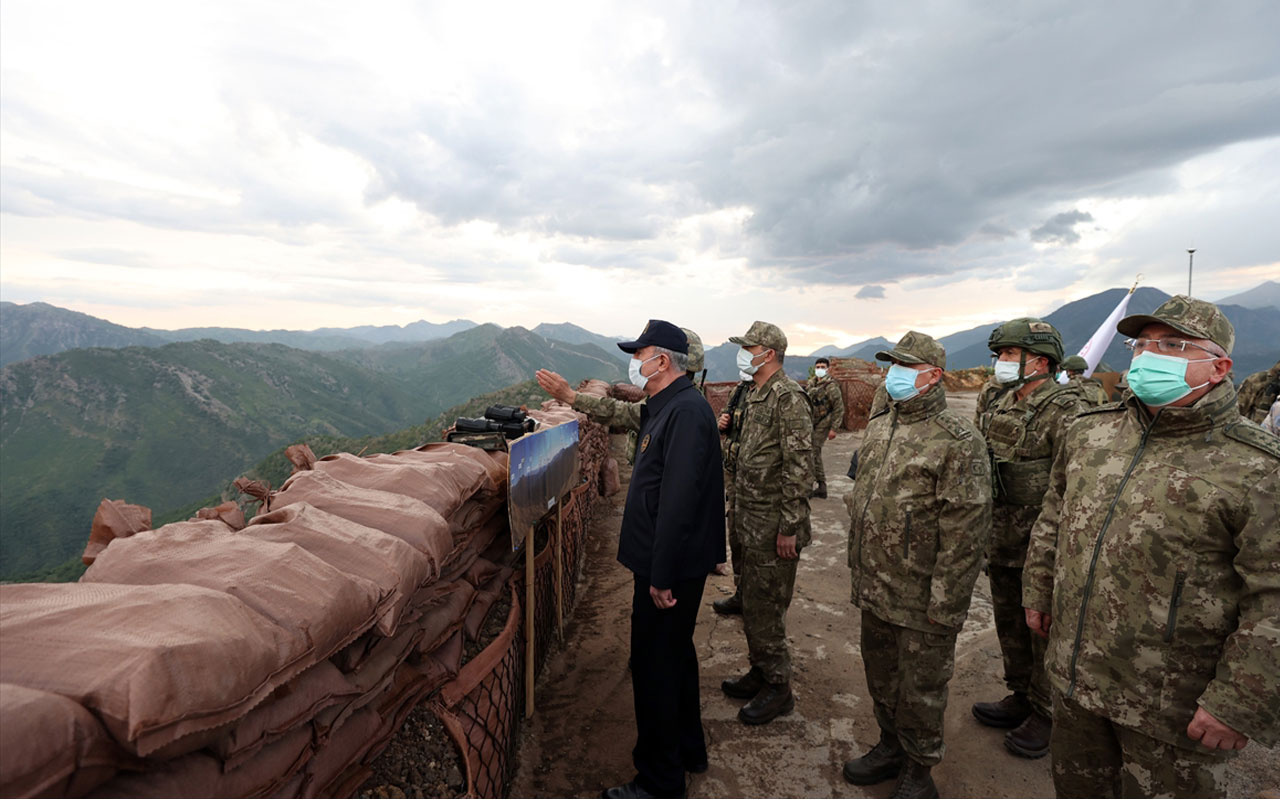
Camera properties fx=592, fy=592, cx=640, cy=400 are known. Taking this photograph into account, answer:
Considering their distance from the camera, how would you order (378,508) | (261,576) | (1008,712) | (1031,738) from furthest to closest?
(1008,712) < (1031,738) < (378,508) < (261,576)

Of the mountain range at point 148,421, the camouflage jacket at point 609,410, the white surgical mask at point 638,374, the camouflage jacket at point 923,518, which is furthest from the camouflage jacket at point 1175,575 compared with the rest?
the mountain range at point 148,421

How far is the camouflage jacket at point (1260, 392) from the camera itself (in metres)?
6.46

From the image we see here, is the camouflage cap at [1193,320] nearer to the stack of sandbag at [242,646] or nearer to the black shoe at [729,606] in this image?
the stack of sandbag at [242,646]

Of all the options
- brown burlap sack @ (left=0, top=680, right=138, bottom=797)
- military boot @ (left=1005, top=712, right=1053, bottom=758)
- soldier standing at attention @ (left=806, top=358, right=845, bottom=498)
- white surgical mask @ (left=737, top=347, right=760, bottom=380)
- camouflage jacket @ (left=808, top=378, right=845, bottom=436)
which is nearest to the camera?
brown burlap sack @ (left=0, top=680, right=138, bottom=797)

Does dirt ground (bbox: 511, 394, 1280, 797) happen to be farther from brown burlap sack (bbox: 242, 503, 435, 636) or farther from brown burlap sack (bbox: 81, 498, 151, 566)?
brown burlap sack (bbox: 81, 498, 151, 566)

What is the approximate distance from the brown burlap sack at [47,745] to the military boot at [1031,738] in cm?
410

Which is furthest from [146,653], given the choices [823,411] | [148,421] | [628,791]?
[148,421]

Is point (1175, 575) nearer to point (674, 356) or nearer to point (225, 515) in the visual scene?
point (674, 356)

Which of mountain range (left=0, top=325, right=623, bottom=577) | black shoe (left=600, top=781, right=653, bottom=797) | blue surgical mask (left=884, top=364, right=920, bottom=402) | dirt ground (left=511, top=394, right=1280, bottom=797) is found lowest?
mountain range (left=0, top=325, right=623, bottom=577)

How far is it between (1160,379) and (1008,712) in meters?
2.56

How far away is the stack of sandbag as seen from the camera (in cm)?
101

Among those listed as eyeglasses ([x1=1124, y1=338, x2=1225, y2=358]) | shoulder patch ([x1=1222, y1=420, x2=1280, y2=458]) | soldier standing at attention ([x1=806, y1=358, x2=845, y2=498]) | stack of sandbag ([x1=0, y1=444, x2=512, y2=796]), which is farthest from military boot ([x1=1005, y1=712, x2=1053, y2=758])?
soldier standing at attention ([x1=806, y1=358, x2=845, y2=498])

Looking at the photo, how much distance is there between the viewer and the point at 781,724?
3.67 meters

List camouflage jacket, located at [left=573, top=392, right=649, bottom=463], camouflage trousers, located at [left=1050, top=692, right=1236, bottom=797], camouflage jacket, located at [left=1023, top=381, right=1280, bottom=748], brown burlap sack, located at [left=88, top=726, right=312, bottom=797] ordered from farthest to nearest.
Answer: camouflage jacket, located at [left=573, top=392, right=649, bottom=463]
camouflage trousers, located at [left=1050, top=692, right=1236, bottom=797]
camouflage jacket, located at [left=1023, top=381, right=1280, bottom=748]
brown burlap sack, located at [left=88, top=726, right=312, bottom=797]
